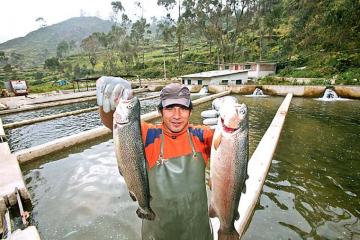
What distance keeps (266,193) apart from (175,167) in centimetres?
480

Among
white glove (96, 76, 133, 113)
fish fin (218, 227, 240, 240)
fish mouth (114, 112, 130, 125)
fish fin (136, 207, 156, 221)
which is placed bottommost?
fish fin (218, 227, 240, 240)

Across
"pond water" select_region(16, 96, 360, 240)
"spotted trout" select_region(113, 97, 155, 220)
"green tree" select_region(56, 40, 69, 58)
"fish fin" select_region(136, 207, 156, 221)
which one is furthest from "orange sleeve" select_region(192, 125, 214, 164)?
"green tree" select_region(56, 40, 69, 58)

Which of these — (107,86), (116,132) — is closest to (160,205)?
(116,132)

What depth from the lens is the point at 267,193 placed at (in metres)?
6.44

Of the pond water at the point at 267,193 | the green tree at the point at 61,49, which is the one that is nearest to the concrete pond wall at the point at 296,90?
the pond water at the point at 267,193

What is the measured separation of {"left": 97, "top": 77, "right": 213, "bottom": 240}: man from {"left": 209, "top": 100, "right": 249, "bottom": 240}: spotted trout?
0.25 metres

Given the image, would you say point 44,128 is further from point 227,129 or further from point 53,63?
point 53,63

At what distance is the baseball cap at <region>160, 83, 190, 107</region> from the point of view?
7.87 ft

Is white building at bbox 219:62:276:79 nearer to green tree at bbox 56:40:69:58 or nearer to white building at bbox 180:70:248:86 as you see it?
white building at bbox 180:70:248:86

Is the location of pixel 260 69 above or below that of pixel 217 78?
above

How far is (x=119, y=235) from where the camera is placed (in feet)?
16.5

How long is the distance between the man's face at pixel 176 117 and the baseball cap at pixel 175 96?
0.04 metres

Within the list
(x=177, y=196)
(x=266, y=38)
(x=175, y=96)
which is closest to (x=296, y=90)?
(x=175, y=96)

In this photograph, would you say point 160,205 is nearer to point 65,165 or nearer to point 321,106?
point 65,165
